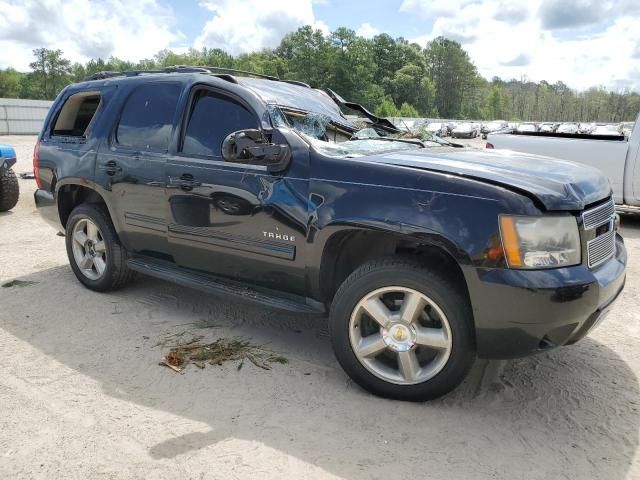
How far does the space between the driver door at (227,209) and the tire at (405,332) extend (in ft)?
1.48

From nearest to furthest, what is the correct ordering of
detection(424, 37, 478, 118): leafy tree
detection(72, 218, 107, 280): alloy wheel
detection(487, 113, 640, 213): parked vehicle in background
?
1. detection(72, 218, 107, 280): alloy wheel
2. detection(487, 113, 640, 213): parked vehicle in background
3. detection(424, 37, 478, 118): leafy tree

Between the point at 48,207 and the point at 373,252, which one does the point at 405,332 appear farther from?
the point at 48,207

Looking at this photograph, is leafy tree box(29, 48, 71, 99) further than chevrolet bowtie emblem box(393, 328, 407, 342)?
Yes

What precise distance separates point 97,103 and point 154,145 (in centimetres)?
118

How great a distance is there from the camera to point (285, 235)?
349cm

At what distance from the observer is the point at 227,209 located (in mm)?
3750

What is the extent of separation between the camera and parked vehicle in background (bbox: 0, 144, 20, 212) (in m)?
8.61

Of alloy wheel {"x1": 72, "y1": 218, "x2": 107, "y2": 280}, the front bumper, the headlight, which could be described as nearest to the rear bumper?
alloy wheel {"x1": 72, "y1": 218, "x2": 107, "y2": 280}

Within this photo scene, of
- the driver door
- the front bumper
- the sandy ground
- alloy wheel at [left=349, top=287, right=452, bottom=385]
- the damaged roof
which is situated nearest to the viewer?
the sandy ground

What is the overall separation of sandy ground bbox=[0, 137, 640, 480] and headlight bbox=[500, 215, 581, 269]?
88 cm

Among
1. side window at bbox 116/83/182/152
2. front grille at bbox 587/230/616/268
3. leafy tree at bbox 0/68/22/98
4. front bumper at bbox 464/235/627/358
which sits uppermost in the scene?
leafy tree at bbox 0/68/22/98

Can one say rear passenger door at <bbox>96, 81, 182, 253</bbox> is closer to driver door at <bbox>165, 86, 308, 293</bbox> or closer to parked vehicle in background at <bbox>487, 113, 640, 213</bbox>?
driver door at <bbox>165, 86, 308, 293</bbox>

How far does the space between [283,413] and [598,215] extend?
79.1 inches

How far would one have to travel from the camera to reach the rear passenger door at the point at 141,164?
422 centimetres
